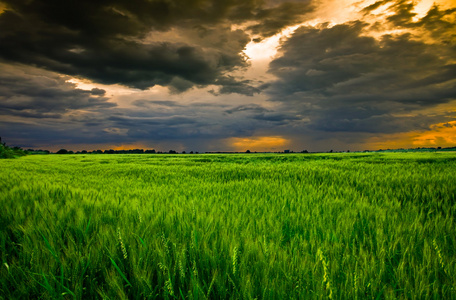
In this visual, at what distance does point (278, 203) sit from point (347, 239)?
51.1 inches

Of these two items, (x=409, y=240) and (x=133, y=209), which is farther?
(x=133, y=209)

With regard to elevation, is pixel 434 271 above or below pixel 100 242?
below

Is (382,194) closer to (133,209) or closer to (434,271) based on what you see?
(434,271)

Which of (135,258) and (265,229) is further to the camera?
(265,229)

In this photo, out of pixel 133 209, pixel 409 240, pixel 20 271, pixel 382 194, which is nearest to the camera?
pixel 20 271

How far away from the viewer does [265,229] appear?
83.5 inches

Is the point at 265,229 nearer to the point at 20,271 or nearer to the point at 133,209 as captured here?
the point at 133,209

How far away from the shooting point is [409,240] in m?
1.97

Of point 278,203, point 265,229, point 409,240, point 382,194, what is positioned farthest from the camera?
point 382,194

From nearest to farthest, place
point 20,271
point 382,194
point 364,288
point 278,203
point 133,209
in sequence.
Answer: point 364,288 < point 20,271 < point 133,209 < point 278,203 < point 382,194

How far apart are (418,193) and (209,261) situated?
4711mm

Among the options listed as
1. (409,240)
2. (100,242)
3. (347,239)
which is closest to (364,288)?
(347,239)

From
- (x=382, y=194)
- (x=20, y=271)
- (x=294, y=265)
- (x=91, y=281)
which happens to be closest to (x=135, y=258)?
→ (x=91, y=281)

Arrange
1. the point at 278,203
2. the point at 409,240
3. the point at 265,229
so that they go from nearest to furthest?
1. the point at 409,240
2. the point at 265,229
3. the point at 278,203
